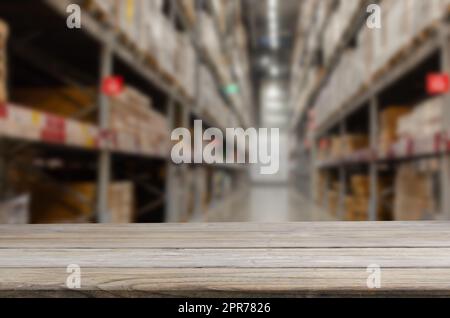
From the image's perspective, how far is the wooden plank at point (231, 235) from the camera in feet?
3.64

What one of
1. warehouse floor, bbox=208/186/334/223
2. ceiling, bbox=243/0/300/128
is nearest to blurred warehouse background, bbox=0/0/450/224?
warehouse floor, bbox=208/186/334/223

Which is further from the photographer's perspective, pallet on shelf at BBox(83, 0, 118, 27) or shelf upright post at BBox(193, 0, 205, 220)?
shelf upright post at BBox(193, 0, 205, 220)

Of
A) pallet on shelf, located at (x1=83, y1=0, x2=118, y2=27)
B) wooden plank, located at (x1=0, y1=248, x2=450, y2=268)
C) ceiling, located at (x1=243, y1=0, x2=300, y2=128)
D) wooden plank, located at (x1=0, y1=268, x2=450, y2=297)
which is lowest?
wooden plank, located at (x1=0, y1=268, x2=450, y2=297)

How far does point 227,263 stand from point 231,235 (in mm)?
364

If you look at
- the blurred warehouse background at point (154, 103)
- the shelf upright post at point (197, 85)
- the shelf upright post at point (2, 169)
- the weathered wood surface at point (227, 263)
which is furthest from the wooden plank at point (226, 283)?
the shelf upright post at point (197, 85)

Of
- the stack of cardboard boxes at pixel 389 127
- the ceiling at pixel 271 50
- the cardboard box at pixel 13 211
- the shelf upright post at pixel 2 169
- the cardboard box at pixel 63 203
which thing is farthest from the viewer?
the ceiling at pixel 271 50

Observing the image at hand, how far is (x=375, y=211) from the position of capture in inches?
178

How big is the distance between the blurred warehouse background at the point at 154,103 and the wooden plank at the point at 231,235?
71cm

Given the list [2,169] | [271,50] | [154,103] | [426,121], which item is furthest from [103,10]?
[271,50]

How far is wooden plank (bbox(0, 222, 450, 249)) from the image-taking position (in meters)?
1.11

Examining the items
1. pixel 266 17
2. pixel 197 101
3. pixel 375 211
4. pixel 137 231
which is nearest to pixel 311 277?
pixel 137 231

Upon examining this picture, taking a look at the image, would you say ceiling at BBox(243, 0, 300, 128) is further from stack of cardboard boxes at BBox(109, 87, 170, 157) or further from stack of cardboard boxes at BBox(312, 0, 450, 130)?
stack of cardboard boxes at BBox(109, 87, 170, 157)

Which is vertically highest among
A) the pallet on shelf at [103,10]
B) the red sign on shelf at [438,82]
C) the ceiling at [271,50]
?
the ceiling at [271,50]

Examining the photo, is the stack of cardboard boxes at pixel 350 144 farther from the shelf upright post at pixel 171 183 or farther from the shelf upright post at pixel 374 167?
the shelf upright post at pixel 171 183
